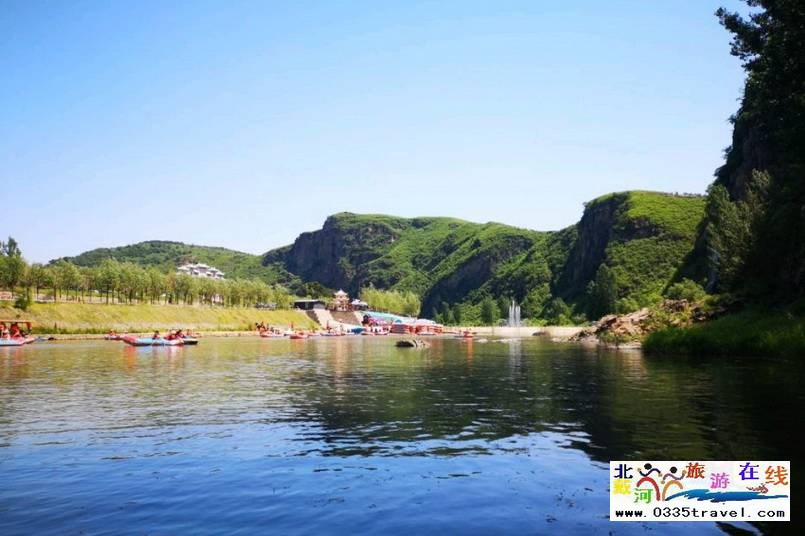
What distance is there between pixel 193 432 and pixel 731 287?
258ft

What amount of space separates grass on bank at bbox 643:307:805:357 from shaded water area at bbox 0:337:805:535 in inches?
252

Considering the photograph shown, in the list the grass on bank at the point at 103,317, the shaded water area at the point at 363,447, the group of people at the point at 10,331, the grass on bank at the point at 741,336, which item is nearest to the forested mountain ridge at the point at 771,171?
the grass on bank at the point at 741,336

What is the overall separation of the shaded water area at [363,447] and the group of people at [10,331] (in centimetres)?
7124

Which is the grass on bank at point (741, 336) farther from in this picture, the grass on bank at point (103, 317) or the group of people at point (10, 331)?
the grass on bank at point (103, 317)

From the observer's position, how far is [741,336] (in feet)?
211

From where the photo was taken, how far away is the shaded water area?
15688 mm

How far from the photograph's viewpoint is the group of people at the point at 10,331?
110319 millimetres

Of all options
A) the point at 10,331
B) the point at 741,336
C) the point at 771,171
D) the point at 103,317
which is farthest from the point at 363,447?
the point at 103,317

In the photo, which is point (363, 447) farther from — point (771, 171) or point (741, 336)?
point (771, 171)

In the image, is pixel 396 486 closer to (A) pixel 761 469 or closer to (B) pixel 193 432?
(A) pixel 761 469

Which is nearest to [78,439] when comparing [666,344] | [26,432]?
[26,432]

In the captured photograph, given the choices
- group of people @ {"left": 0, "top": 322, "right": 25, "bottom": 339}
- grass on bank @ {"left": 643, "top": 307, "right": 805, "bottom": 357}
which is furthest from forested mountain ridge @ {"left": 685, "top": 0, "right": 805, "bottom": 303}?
group of people @ {"left": 0, "top": 322, "right": 25, "bottom": 339}

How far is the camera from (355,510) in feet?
53.0

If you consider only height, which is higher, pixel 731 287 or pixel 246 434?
pixel 731 287
